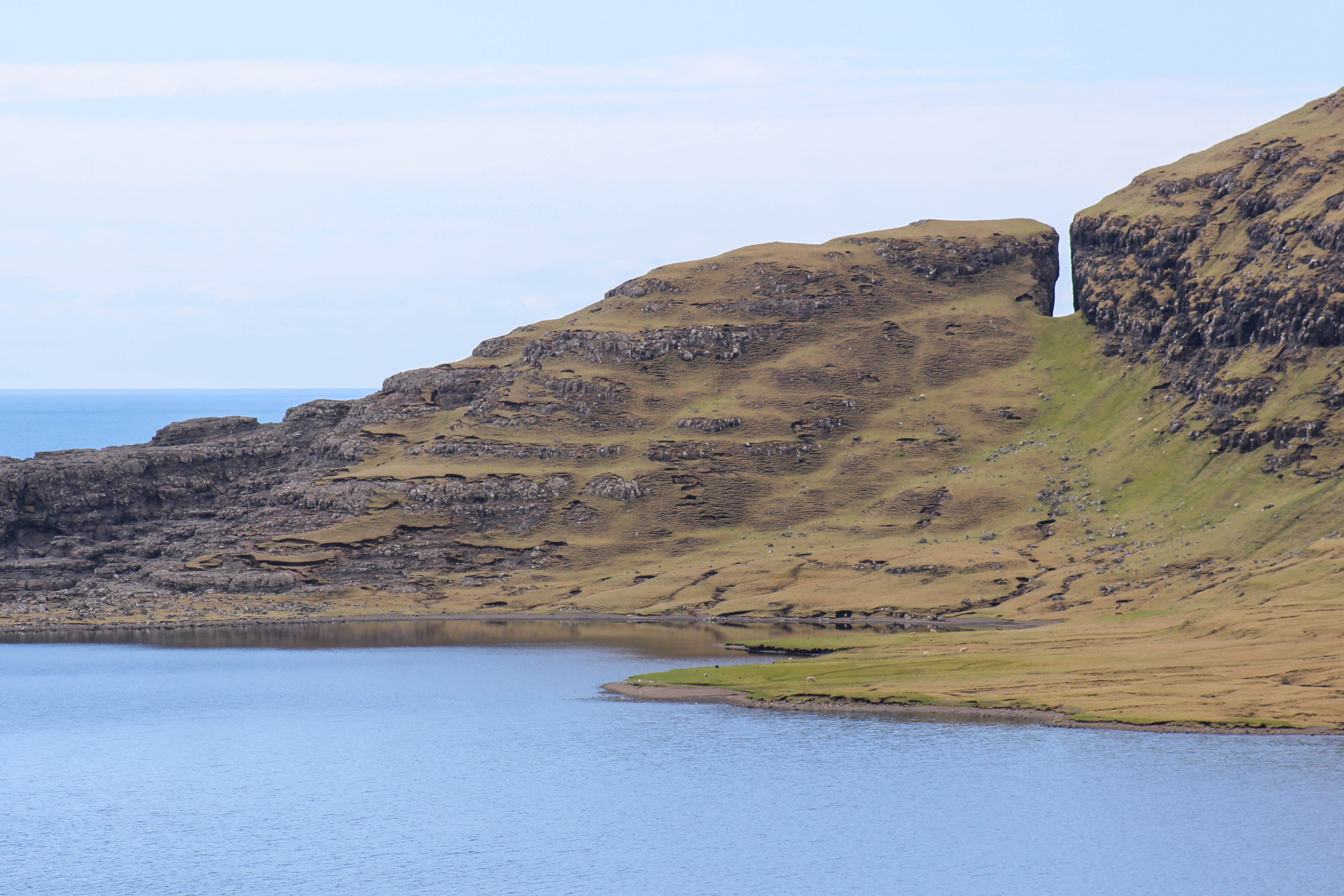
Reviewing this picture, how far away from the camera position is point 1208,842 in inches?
3487

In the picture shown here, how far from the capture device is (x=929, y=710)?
131m

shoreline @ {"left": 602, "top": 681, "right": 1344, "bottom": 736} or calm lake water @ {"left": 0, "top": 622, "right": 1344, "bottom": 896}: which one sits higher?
shoreline @ {"left": 602, "top": 681, "right": 1344, "bottom": 736}

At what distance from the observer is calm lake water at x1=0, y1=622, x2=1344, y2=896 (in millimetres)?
84625

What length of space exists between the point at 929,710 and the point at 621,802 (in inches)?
1604

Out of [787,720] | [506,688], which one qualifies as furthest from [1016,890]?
[506,688]

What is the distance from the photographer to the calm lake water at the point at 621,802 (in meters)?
84.6

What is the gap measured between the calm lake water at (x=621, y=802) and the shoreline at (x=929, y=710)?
1849 millimetres

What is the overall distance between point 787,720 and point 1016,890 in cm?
5016

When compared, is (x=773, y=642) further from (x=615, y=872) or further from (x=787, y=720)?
(x=615, y=872)

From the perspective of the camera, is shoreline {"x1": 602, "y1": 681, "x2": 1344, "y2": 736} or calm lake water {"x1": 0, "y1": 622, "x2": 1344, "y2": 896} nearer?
calm lake water {"x1": 0, "y1": 622, "x2": 1344, "y2": 896}

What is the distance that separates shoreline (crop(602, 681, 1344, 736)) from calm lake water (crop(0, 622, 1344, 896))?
185 centimetres

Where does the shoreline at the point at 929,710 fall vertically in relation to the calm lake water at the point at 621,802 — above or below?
above

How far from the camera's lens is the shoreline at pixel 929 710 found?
382 ft

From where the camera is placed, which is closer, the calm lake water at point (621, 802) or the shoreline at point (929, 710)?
the calm lake water at point (621, 802)
